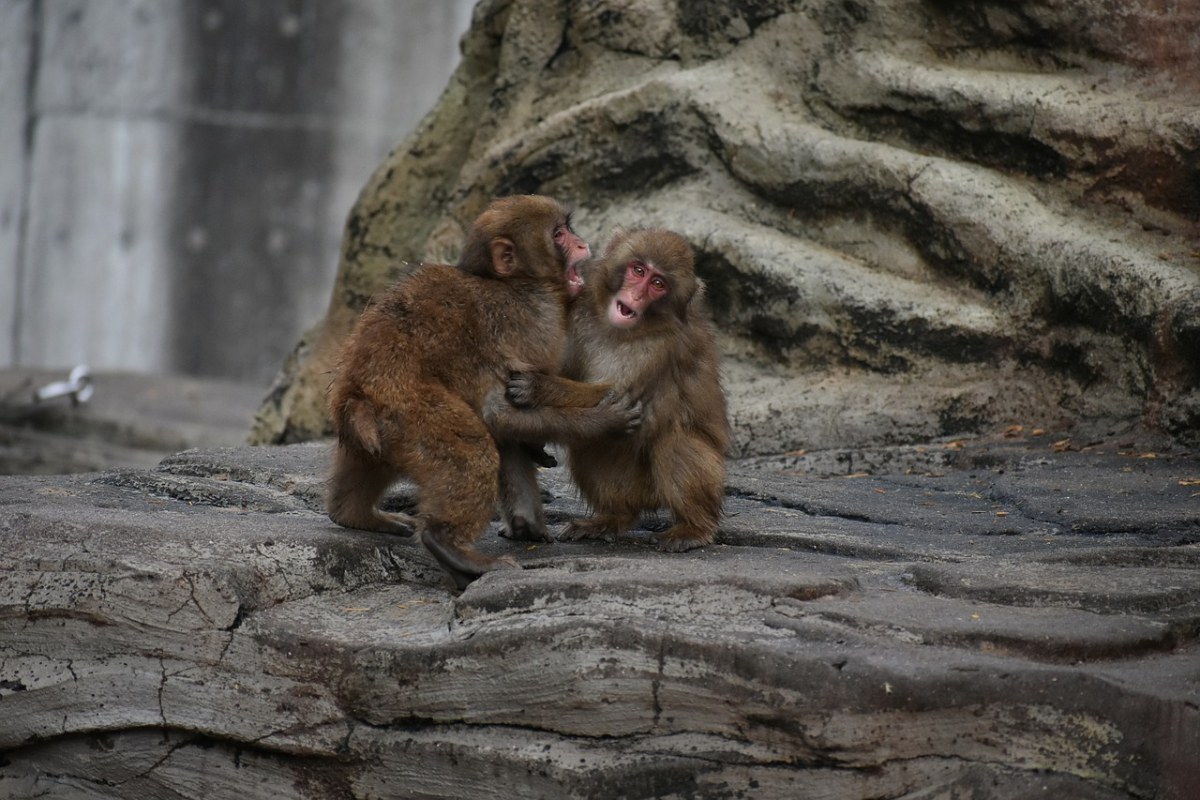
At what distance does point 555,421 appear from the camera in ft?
15.8

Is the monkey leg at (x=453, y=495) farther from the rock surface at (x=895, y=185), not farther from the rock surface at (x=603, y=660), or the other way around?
the rock surface at (x=895, y=185)

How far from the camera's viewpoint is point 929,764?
145 inches

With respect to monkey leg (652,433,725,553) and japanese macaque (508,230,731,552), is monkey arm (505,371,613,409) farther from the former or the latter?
monkey leg (652,433,725,553)

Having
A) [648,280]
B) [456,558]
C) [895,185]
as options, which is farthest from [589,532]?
[895,185]

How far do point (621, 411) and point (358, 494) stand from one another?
92cm

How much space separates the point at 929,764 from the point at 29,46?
1200 cm

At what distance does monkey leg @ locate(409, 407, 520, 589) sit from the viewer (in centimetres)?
449

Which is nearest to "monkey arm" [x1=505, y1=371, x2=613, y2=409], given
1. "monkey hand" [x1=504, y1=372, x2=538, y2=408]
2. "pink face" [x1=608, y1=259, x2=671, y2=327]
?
"monkey hand" [x1=504, y1=372, x2=538, y2=408]

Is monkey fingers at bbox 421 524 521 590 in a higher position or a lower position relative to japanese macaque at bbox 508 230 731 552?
lower

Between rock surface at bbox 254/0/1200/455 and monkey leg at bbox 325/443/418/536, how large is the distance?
2.47 m

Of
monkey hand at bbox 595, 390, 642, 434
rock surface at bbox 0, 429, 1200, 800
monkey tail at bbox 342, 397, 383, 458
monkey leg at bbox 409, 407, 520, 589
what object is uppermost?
monkey hand at bbox 595, 390, 642, 434

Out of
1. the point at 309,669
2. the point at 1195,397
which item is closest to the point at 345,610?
the point at 309,669

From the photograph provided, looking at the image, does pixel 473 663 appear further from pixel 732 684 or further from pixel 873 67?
pixel 873 67

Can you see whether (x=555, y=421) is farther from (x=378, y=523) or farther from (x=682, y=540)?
(x=378, y=523)
